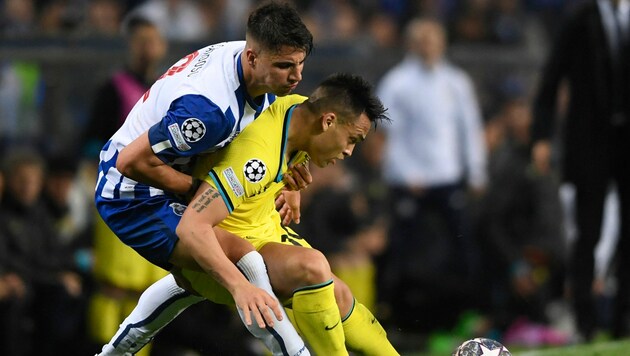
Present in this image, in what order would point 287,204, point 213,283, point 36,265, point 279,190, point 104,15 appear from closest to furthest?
1. point 213,283
2. point 279,190
3. point 287,204
4. point 36,265
5. point 104,15

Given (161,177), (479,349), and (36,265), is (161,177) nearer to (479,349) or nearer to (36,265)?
(479,349)

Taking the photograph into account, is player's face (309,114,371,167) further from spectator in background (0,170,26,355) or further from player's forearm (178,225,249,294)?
spectator in background (0,170,26,355)

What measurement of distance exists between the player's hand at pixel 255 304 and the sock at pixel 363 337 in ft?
2.70

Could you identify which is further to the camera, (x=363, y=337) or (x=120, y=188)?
(x=363, y=337)

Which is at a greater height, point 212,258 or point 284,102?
point 284,102

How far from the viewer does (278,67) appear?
21.7ft

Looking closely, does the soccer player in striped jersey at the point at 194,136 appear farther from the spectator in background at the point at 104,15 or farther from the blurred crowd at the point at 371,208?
the spectator in background at the point at 104,15

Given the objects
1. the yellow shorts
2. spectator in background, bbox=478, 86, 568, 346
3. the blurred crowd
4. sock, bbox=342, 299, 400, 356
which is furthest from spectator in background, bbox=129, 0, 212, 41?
sock, bbox=342, 299, 400, 356

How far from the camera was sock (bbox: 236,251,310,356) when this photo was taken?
22.0 feet

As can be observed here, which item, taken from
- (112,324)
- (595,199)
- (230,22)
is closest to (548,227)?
(595,199)

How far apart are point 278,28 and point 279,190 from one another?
102cm

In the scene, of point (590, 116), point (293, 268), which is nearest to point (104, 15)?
point (590, 116)

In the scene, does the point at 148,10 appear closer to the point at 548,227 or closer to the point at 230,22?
the point at 230,22

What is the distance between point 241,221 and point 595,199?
431cm
